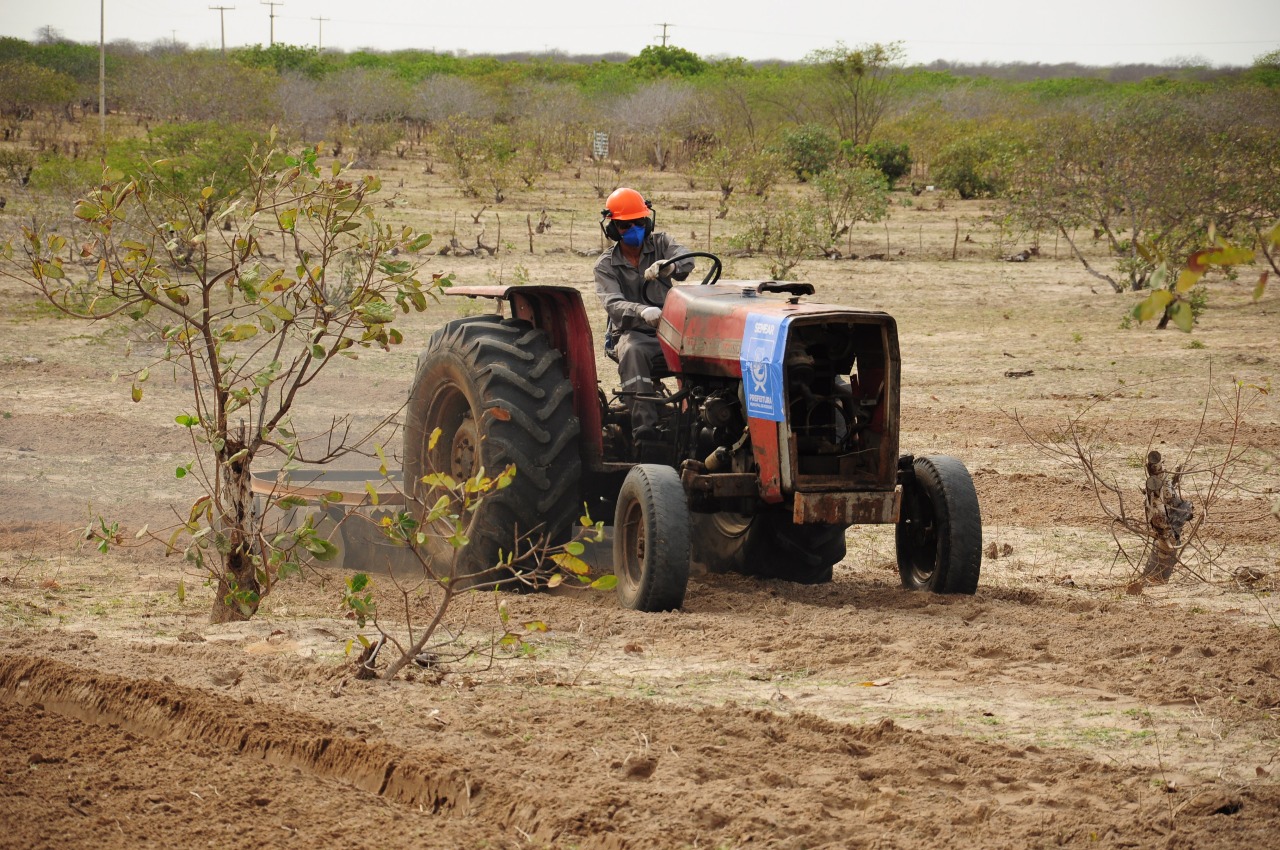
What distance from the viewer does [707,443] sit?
6758mm

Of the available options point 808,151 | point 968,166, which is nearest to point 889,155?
point 808,151

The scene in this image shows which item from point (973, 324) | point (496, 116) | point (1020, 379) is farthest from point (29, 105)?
point (1020, 379)

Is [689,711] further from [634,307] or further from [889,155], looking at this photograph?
[889,155]

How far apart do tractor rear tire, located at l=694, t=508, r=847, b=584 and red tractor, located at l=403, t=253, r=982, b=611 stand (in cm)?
1

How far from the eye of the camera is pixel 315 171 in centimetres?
561

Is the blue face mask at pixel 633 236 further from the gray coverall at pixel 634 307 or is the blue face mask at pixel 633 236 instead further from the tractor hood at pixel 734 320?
the tractor hood at pixel 734 320

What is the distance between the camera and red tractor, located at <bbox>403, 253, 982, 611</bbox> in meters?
5.98

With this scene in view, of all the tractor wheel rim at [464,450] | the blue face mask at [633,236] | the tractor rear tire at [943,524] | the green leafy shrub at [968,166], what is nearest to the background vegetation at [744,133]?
the green leafy shrub at [968,166]

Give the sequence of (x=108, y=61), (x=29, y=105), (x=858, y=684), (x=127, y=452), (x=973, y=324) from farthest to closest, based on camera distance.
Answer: (x=108, y=61) < (x=29, y=105) < (x=973, y=324) < (x=127, y=452) < (x=858, y=684)

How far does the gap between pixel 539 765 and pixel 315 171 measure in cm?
283

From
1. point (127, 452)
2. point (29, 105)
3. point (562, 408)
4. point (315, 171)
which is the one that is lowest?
point (127, 452)

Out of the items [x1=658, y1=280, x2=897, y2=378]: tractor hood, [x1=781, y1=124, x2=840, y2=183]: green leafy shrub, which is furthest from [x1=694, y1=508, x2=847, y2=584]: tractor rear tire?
[x1=781, y1=124, x2=840, y2=183]: green leafy shrub

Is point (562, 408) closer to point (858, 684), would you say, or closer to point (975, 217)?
point (858, 684)

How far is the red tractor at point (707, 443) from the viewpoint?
598 cm
